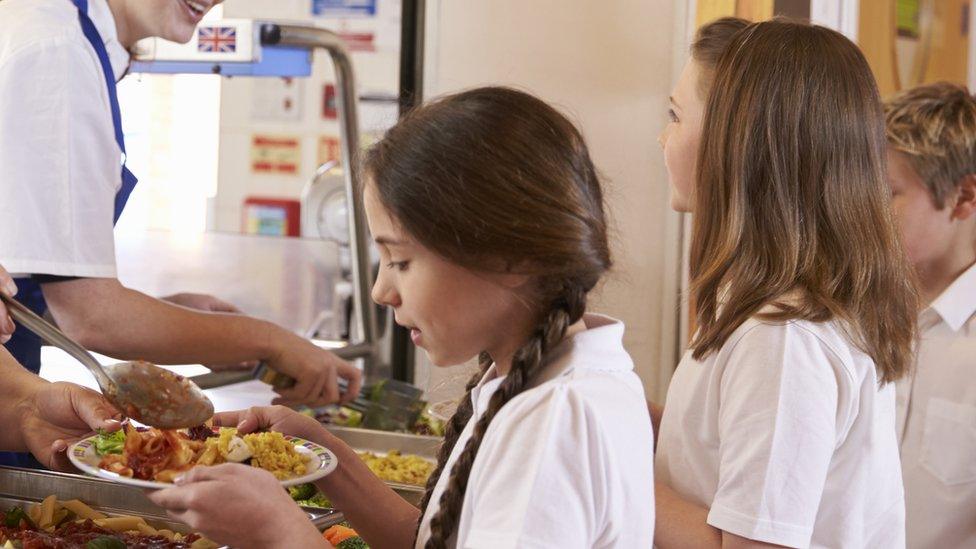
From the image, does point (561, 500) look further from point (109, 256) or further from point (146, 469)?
point (109, 256)

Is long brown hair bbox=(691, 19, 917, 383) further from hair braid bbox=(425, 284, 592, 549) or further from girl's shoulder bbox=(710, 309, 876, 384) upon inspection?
hair braid bbox=(425, 284, 592, 549)

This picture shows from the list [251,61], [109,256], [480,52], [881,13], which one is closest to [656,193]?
[480,52]

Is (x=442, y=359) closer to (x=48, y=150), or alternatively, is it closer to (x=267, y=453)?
(x=267, y=453)

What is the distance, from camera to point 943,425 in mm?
2027

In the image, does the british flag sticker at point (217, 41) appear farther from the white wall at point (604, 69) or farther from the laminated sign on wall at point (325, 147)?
the laminated sign on wall at point (325, 147)

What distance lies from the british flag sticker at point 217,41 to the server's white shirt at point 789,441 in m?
1.48

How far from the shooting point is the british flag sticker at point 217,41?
8.17ft

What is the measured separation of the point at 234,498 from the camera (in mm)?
998

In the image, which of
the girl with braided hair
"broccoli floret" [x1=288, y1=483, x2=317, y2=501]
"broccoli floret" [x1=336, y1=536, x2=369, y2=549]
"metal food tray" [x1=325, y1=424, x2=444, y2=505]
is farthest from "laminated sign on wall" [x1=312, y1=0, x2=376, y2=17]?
the girl with braided hair

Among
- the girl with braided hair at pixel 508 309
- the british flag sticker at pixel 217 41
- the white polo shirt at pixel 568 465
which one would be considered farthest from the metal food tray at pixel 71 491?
the british flag sticker at pixel 217 41

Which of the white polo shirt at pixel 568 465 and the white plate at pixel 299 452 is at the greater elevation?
the white polo shirt at pixel 568 465

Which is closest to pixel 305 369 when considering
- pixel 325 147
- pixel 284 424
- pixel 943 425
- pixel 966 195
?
pixel 284 424

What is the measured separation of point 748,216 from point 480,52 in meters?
1.81

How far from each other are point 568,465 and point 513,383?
11 cm
